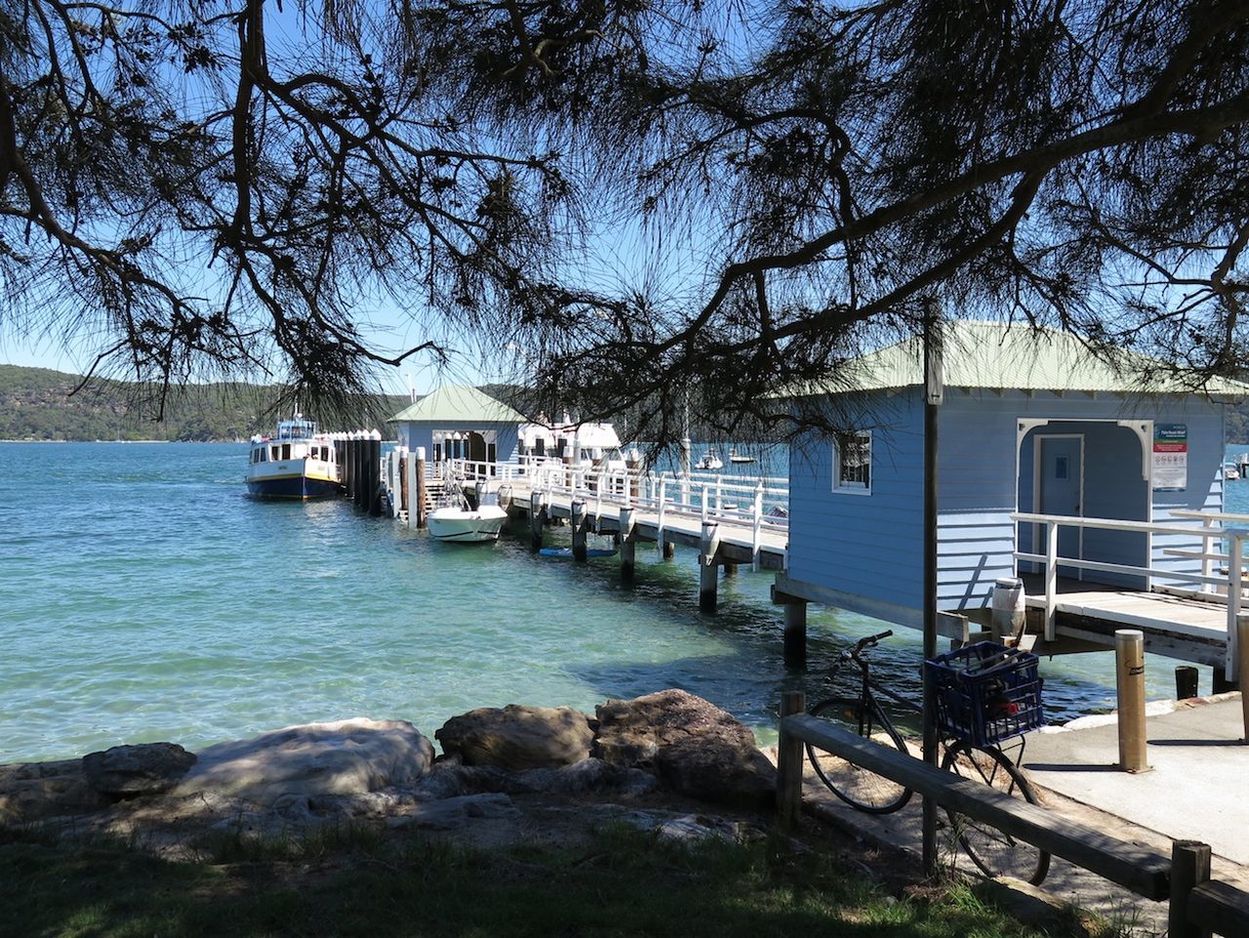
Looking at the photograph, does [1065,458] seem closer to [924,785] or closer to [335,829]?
[924,785]

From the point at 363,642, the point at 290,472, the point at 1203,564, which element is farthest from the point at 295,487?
the point at 1203,564

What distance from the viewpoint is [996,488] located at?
11586 mm

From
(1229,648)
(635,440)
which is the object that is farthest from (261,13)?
(1229,648)

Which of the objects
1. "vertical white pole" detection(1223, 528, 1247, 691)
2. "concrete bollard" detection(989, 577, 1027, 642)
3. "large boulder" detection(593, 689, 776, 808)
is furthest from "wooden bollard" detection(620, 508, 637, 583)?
"large boulder" detection(593, 689, 776, 808)

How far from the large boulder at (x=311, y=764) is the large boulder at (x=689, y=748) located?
131cm

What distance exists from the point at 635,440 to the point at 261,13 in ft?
6.73

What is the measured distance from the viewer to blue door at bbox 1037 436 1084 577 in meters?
13.2

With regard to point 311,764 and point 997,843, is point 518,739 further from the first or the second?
point 997,843

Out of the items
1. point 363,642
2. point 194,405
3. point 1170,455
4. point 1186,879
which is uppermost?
point 194,405

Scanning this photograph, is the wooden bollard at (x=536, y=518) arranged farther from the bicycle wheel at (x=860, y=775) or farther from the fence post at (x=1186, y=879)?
the fence post at (x=1186, y=879)

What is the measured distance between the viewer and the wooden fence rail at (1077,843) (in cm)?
306

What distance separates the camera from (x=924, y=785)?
4.23 meters

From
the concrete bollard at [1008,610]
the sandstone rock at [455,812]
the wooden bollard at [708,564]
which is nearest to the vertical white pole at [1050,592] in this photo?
the concrete bollard at [1008,610]

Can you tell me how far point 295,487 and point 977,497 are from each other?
4158 centimetres
